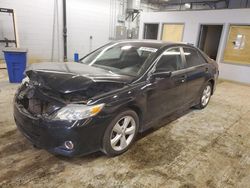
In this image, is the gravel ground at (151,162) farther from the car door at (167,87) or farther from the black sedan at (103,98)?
the car door at (167,87)

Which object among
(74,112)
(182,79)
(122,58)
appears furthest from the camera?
(182,79)

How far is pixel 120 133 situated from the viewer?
221 cm

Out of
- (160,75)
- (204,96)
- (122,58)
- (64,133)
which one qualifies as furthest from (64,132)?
(204,96)

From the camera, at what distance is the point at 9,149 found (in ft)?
7.49

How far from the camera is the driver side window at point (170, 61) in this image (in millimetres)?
2604

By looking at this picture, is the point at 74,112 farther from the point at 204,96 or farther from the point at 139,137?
the point at 204,96

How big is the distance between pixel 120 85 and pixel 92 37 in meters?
8.08

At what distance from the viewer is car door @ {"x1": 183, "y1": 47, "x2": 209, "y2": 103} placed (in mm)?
3207

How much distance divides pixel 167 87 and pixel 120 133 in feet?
3.13

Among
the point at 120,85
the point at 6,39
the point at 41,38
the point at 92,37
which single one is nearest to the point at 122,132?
the point at 120,85

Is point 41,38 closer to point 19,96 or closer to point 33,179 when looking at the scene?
point 19,96

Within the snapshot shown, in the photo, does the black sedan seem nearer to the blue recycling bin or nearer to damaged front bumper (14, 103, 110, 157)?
damaged front bumper (14, 103, 110, 157)

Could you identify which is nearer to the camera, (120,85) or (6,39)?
(120,85)

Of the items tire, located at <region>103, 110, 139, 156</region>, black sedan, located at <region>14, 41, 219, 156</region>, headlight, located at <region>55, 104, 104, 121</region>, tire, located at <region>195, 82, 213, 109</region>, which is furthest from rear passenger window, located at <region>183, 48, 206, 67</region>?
headlight, located at <region>55, 104, 104, 121</region>
